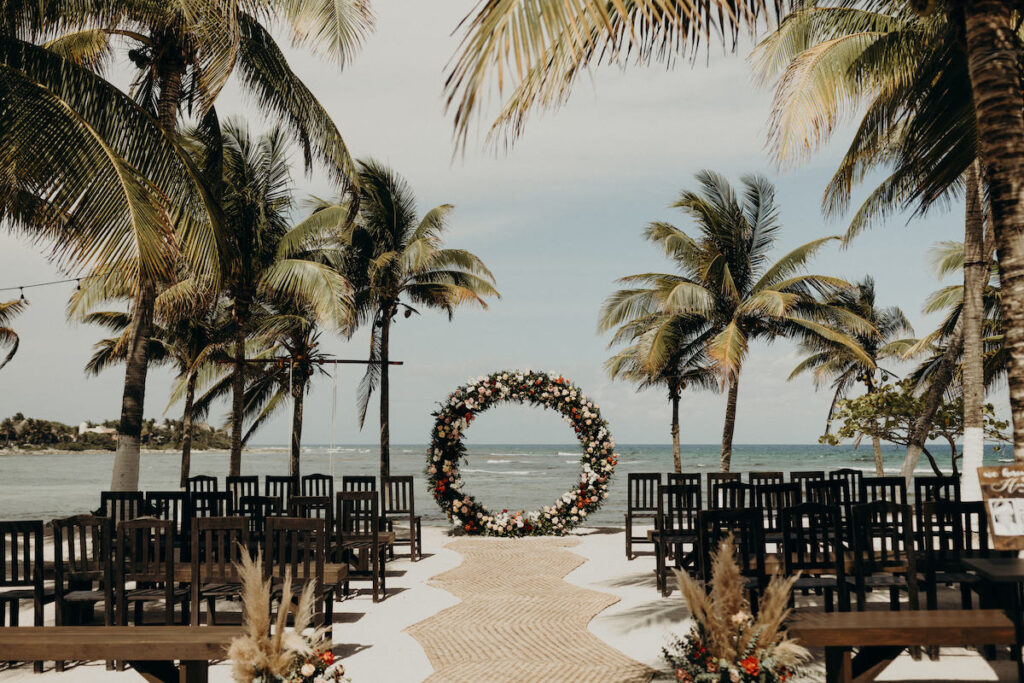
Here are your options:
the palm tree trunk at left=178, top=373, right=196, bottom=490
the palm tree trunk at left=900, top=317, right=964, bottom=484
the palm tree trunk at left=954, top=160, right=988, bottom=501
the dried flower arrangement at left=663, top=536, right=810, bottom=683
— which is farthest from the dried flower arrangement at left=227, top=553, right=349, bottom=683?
the palm tree trunk at left=178, top=373, right=196, bottom=490

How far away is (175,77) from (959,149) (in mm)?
9427

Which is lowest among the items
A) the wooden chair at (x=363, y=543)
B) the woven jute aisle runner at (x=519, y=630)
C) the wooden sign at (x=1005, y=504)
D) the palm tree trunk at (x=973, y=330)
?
the woven jute aisle runner at (x=519, y=630)

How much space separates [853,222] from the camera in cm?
1638

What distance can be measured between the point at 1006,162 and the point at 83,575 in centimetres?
715

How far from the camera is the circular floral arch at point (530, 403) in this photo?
45.3 ft

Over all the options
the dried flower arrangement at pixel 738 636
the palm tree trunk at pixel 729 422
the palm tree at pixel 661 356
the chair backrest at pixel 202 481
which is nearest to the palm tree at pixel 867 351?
the palm tree at pixel 661 356

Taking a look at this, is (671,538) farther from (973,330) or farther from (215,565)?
(973,330)

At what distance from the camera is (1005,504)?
479 cm

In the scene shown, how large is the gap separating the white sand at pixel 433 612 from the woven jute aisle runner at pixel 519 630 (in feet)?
0.49

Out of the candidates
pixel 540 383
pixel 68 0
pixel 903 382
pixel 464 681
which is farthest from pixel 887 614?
pixel 903 382

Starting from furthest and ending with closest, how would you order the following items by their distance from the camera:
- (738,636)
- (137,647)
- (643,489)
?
(643,489) → (137,647) → (738,636)

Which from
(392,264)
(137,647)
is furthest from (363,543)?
(392,264)

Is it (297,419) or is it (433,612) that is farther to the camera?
(297,419)

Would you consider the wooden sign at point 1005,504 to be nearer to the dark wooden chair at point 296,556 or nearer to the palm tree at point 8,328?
the dark wooden chair at point 296,556
